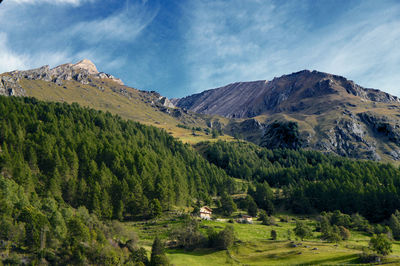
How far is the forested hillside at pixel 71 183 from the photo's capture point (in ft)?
212

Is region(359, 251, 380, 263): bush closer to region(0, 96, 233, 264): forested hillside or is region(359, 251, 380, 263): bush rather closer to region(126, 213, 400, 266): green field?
region(126, 213, 400, 266): green field

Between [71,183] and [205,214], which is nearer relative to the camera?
[71,183]

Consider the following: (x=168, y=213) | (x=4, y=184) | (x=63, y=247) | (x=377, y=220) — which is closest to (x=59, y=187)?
(x=4, y=184)

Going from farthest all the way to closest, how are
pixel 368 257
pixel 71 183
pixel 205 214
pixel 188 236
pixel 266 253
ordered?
1. pixel 205 214
2. pixel 71 183
3. pixel 188 236
4. pixel 266 253
5. pixel 368 257

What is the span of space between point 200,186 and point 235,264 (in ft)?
326

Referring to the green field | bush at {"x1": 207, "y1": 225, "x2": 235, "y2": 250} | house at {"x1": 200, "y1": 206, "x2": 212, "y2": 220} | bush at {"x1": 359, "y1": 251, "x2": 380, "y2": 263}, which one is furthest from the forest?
bush at {"x1": 359, "y1": 251, "x2": 380, "y2": 263}

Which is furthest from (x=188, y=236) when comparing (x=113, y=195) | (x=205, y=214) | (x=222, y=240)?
(x=113, y=195)

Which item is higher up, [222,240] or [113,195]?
[113,195]

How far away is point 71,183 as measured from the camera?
110875 millimetres

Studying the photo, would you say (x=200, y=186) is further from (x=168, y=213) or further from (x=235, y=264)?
(x=235, y=264)

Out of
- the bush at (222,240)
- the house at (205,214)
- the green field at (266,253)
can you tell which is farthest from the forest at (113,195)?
the house at (205,214)

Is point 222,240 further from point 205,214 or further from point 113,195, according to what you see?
point 113,195

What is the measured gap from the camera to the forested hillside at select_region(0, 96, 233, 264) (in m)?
64.6

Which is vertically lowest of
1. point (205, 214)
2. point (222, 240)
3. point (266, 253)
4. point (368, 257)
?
point (266, 253)
